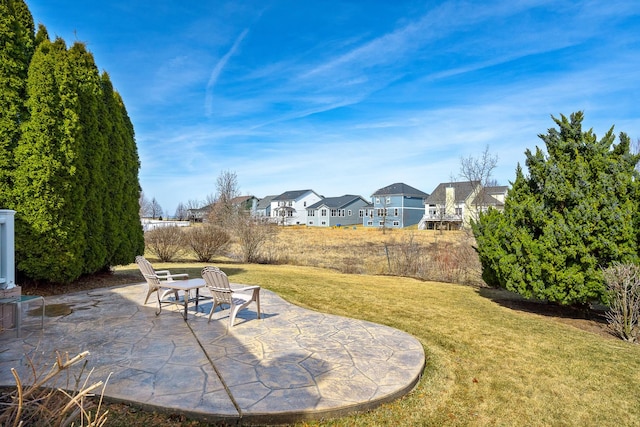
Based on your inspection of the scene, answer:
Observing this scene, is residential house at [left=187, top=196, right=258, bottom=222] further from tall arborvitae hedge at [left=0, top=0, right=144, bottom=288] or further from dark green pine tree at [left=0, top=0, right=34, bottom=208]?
Answer: dark green pine tree at [left=0, top=0, right=34, bottom=208]

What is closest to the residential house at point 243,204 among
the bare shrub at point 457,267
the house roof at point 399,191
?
the bare shrub at point 457,267

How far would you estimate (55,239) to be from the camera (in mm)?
7922

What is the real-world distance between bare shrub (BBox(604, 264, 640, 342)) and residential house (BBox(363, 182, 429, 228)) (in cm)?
4432

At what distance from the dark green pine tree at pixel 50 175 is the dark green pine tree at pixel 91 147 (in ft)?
0.85

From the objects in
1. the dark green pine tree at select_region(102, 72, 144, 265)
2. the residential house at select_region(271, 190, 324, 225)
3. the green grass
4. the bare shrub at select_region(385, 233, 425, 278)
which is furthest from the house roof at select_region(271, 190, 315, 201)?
the green grass

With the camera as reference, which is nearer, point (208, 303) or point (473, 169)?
point (208, 303)

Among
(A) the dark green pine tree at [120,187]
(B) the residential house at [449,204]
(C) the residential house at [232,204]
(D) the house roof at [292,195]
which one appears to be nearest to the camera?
(A) the dark green pine tree at [120,187]

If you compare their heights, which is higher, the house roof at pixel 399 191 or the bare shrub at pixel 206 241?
the house roof at pixel 399 191

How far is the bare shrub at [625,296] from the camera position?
6301 mm

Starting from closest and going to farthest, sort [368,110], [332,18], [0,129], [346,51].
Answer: [0,129], [332,18], [346,51], [368,110]

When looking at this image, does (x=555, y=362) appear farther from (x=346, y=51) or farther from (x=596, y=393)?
(x=346, y=51)

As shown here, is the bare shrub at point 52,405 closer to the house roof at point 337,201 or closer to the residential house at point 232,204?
the residential house at point 232,204

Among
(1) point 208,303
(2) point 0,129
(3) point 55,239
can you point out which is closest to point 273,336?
(1) point 208,303

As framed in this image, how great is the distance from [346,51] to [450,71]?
431 cm
